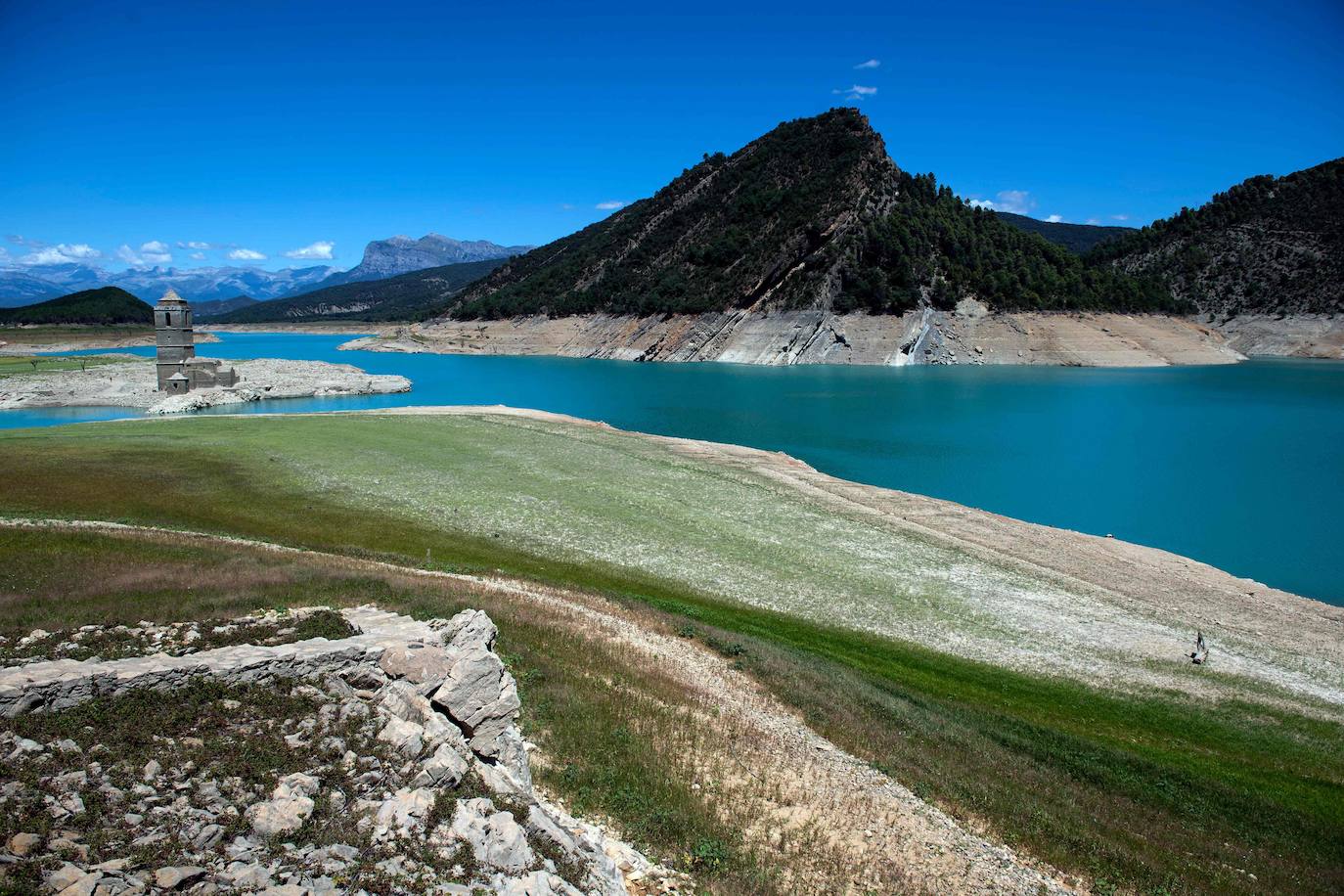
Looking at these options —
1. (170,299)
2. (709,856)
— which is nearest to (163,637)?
(709,856)

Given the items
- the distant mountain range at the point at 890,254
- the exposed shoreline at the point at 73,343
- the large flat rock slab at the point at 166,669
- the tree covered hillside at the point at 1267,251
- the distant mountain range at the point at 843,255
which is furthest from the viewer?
the tree covered hillside at the point at 1267,251

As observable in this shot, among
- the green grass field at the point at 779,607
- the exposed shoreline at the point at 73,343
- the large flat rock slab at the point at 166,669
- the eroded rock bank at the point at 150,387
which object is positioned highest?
the exposed shoreline at the point at 73,343

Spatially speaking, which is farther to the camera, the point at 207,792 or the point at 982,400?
the point at 982,400

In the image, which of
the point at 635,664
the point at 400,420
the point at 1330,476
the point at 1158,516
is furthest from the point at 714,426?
the point at 635,664

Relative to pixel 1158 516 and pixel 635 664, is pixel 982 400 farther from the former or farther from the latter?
pixel 635 664

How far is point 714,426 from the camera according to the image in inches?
2655

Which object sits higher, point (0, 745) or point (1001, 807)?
point (0, 745)

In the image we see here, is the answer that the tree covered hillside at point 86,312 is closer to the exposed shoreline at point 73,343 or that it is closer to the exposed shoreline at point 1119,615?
the exposed shoreline at point 73,343

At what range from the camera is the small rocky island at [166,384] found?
7150cm

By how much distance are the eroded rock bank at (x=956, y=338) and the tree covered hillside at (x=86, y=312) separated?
108338mm

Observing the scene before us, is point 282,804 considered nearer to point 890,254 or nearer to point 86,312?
point 890,254

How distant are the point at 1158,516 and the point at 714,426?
117 feet

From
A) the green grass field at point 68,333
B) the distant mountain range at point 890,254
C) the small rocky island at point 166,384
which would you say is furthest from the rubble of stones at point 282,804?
the green grass field at point 68,333

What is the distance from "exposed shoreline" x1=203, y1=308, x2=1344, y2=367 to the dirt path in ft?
401
